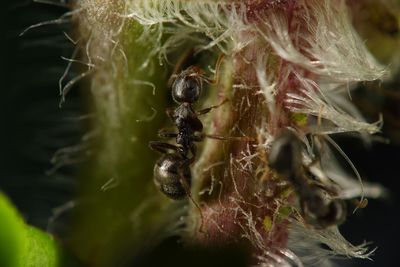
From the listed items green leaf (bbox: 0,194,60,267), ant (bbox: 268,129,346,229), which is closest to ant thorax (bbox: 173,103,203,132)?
ant (bbox: 268,129,346,229)

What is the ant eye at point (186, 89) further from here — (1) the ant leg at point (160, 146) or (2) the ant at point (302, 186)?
(2) the ant at point (302, 186)

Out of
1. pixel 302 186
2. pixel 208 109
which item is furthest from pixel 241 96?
pixel 302 186

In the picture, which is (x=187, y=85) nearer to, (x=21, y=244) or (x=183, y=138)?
(x=183, y=138)

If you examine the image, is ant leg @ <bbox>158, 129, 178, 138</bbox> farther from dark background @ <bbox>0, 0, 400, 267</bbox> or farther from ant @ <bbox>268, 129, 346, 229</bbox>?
dark background @ <bbox>0, 0, 400, 267</bbox>

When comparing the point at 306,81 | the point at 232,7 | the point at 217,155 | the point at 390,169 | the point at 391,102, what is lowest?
the point at 390,169

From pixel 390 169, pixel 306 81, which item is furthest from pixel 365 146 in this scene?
pixel 306 81

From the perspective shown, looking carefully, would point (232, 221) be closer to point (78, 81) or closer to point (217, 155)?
point (217, 155)

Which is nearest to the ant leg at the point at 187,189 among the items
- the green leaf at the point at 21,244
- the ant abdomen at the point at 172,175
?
the ant abdomen at the point at 172,175
